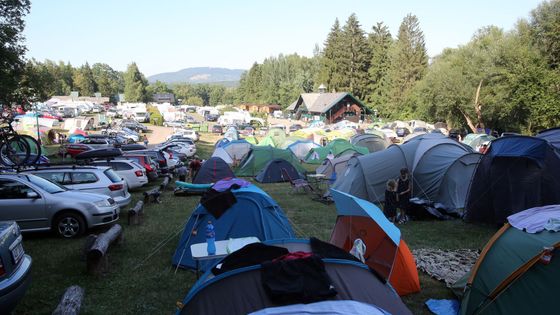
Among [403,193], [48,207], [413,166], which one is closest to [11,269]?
[48,207]

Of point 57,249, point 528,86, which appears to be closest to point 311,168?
point 57,249

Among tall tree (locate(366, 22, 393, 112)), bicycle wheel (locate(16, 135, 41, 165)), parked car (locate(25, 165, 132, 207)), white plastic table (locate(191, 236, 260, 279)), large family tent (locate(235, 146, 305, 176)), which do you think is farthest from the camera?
tall tree (locate(366, 22, 393, 112))

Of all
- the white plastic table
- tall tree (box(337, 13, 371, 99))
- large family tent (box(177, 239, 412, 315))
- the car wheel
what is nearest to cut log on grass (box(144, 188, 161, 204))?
the car wheel

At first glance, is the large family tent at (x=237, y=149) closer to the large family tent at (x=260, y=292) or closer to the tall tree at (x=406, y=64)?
the large family tent at (x=260, y=292)

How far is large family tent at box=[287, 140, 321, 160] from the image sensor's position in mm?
29891

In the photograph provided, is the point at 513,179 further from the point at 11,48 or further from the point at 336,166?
the point at 11,48

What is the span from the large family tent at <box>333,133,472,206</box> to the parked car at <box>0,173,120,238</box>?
303 inches

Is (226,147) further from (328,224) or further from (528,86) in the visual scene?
(528,86)

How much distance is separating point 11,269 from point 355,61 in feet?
241

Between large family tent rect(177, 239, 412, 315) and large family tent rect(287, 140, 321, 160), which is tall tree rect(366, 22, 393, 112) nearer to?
large family tent rect(287, 140, 321, 160)

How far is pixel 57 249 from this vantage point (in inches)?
355

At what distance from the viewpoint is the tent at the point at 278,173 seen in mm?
20344

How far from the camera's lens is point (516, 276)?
5262mm

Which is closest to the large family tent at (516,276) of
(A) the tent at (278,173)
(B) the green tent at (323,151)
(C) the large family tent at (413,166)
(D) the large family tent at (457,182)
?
(D) the large family tent at (457,182)
